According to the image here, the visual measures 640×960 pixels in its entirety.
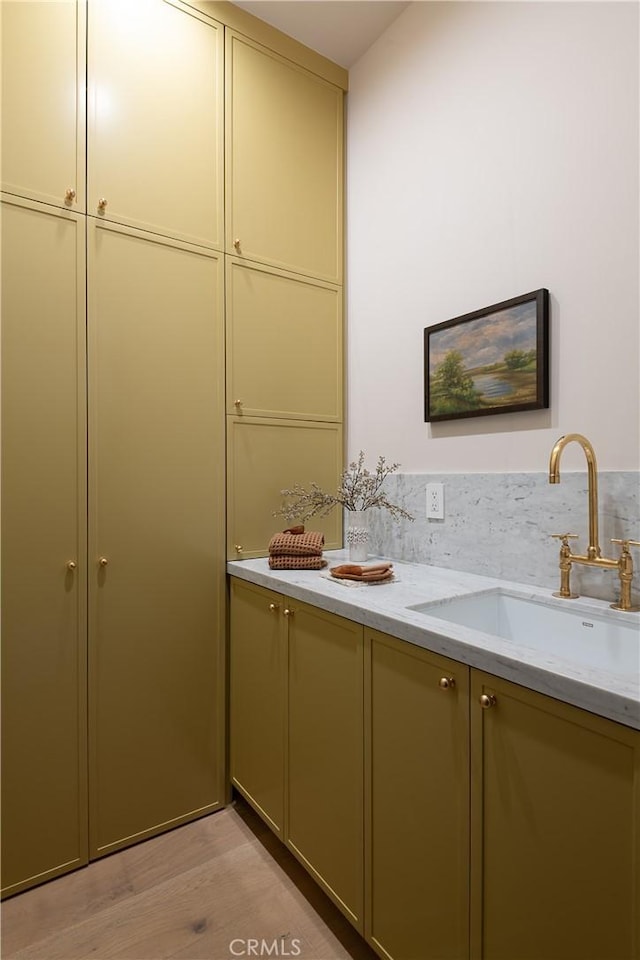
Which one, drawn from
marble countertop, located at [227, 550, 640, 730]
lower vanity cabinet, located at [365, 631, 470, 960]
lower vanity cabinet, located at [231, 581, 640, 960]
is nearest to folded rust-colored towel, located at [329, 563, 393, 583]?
marble countertop, located at [227, 550, 640, 730]

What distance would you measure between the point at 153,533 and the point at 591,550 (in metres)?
1.33

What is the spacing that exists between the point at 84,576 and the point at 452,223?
1.68 meters

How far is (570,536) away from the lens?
4.34ft

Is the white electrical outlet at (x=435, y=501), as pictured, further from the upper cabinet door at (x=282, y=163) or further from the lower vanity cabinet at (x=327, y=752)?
the upper cabinet door at (x=282, y=163)

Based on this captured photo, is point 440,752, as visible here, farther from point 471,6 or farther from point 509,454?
point 471,6

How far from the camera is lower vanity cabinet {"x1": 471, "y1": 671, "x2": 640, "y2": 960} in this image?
75cm

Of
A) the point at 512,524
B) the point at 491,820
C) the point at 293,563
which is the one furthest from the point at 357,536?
the point at 491,820

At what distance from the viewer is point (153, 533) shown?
1722mm

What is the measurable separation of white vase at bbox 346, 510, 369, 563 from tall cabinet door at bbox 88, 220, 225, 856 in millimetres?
479

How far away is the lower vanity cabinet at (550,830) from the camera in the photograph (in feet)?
2.47

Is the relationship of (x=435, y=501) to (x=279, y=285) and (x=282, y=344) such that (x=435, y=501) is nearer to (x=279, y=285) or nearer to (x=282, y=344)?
(x=282, y=344)

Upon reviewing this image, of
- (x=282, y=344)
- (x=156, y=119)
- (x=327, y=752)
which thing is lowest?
(x=327, y=752)

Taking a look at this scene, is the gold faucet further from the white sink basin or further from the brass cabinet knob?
the brass cabinet knob

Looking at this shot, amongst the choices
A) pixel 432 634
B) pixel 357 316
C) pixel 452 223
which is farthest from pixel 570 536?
pixel 357 316
